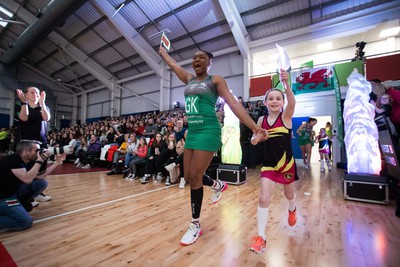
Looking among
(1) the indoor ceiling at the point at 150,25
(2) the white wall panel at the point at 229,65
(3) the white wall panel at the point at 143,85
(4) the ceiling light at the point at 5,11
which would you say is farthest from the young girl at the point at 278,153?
(4) the ceiling light at the point at 5,11

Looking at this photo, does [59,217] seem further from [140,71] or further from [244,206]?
[140,71]

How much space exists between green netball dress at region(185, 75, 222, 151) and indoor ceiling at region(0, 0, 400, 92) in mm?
5820

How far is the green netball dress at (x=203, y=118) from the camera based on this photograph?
163cm

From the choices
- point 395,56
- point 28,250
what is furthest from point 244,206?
point 395,56

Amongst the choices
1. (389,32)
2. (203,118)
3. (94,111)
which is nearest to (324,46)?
(389,32)

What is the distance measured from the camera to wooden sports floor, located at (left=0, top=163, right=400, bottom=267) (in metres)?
1.44

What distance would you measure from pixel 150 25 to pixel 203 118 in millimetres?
10763

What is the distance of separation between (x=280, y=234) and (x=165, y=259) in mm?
1109

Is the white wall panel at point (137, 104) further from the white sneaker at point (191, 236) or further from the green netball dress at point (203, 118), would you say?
the white sneaker at point (191, 236)

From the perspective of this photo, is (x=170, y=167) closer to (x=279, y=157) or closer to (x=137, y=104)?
(x=279, y=157)

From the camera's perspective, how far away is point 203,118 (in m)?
1.64

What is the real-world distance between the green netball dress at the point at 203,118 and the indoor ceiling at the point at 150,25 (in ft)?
19.1

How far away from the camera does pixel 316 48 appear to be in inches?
388

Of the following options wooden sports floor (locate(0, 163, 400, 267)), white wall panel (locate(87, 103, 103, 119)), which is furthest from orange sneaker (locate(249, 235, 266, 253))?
white wall panel (locate(87, 103, 103, 119))
